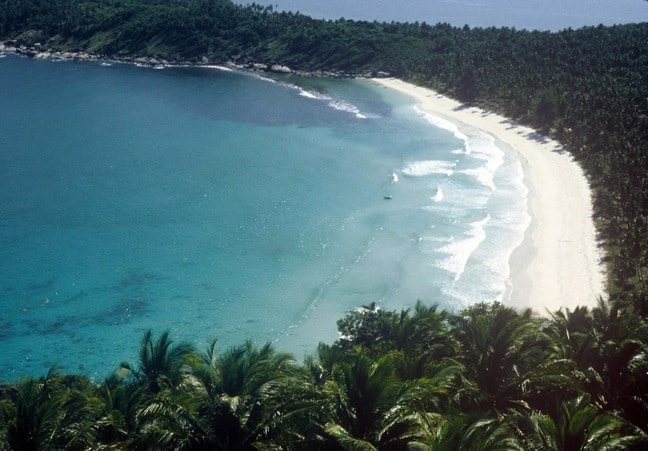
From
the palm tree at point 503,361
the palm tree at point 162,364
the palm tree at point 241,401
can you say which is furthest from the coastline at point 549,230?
the palm tree at point 241,401

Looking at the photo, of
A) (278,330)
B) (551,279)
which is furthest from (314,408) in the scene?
(551,279)

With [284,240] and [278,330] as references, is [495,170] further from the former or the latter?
[278,330]

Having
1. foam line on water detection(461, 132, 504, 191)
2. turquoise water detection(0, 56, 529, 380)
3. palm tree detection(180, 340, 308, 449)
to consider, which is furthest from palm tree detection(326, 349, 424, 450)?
foam line on water detection(461, 132, 504, 191)

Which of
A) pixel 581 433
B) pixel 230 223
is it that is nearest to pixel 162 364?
A: pixel 581 433

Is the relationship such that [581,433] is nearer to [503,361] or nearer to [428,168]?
[503,361]

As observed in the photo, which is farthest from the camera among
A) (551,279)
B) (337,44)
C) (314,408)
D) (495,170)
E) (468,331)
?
(337,44)
